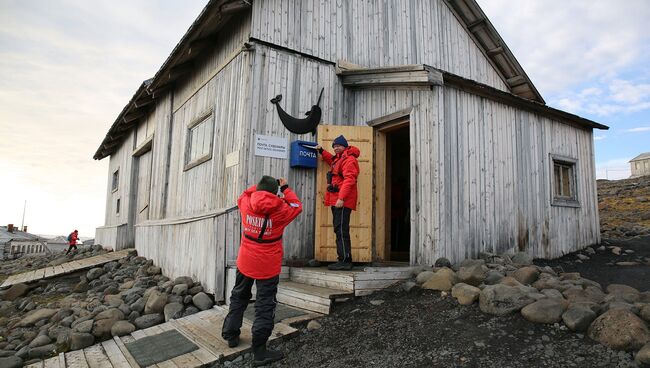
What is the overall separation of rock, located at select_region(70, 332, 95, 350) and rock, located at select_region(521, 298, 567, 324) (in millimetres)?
5204

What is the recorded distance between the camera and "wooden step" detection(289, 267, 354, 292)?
5.27m

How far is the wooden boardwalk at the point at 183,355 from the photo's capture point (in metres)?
4.13

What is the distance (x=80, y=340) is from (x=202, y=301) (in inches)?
62.6

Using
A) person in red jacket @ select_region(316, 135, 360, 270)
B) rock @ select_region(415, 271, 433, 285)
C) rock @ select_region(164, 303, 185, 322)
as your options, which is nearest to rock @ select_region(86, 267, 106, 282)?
rock @ select_region(164, 303, 185, 322)

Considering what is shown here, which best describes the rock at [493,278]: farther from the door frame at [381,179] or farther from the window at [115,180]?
the window at [115,180]

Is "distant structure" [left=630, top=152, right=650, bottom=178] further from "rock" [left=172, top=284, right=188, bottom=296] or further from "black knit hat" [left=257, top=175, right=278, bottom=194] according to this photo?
"black knit hat" [left=257, top=175, right=278, bottom=194]

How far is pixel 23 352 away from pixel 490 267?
6423 mm

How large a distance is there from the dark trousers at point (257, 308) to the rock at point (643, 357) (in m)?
3.01

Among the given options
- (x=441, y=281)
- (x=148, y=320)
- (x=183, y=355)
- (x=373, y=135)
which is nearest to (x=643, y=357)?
(x=441, y=281)

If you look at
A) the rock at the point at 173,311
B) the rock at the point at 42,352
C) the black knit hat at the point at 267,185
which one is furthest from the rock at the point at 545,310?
the rock at the point at 42,352

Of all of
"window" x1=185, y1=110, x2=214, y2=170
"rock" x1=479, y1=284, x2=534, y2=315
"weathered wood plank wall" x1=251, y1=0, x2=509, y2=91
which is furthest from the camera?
"window" x1=185, y1=110, x2=214, y2=170

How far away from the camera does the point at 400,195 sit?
412 inches

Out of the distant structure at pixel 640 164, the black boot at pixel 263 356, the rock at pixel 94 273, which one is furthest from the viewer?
the distant structure at pixel 640 164

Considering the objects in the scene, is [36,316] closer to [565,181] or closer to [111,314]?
[111,314]
